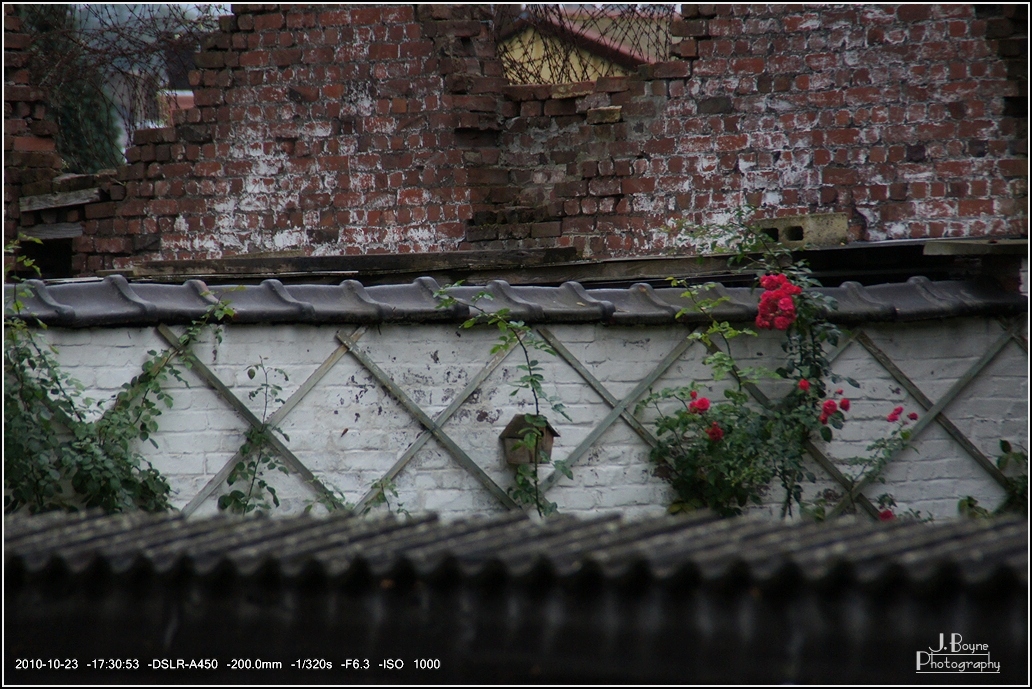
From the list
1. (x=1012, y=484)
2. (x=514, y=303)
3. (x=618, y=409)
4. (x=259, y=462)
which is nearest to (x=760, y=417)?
(x=618, y=409)

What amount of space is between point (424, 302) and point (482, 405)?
0.57 metres

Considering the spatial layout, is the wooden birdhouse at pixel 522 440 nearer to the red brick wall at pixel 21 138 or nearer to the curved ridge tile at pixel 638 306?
the curved ridge tile at pixel 638 306

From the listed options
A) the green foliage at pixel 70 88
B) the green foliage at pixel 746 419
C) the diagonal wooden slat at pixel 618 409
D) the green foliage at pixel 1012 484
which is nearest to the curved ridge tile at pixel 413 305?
the diagonal wooden slat at pixel 618 409

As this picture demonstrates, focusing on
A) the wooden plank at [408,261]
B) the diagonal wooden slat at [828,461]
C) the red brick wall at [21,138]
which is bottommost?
the diagonal wooden slat at [828,461]

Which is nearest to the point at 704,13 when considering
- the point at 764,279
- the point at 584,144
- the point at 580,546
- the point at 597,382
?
the point at 584,144

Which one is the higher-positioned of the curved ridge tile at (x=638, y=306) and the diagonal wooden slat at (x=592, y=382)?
the curved ridge tile at (x=638, y=306)

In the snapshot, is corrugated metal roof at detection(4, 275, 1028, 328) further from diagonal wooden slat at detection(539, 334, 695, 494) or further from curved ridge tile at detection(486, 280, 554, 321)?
diagonal wooden slat at detection(539, 334, 695, 494)

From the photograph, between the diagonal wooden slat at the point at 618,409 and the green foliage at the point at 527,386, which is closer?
the green foliage at the point at 527,386

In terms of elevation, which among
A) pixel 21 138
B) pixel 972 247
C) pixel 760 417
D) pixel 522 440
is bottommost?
pixel 522 440

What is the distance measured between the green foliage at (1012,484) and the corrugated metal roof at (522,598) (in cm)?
304

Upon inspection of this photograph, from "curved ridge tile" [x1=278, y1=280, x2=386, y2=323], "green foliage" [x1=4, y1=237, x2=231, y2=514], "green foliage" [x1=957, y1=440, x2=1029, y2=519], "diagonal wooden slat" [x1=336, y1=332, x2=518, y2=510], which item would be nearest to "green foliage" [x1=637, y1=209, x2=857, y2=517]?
"diagonal wooden slat" [x1=336, y1=332, x2=518, y2=510]

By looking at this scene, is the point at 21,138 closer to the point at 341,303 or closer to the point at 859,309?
the point at 341,303

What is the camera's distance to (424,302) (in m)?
5.08

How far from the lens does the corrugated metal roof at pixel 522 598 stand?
7.72 ft
